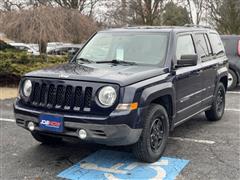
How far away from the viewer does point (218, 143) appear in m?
5.70

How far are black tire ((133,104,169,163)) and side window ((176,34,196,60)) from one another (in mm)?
1030

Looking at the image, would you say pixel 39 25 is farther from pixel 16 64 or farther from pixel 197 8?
pixel 197 8

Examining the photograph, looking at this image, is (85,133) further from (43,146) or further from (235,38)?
(235,38)

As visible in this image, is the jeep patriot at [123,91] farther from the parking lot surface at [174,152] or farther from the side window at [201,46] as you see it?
the parking lot surface at [174,152]

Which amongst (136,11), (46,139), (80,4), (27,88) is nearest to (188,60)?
(27,88)

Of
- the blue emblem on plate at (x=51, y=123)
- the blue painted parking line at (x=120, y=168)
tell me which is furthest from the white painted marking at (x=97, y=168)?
the blue emblem on plate at (x=51, y=123)

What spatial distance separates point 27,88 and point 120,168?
158 centimetres

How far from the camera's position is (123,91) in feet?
13.9

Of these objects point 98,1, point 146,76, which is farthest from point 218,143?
point 98,1

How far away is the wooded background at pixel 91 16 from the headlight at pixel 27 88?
29.4 ft

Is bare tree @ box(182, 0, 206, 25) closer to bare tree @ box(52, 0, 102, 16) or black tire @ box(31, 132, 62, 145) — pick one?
bare tree @ box(52, 0, 102, 16)

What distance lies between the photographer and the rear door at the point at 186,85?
537cm

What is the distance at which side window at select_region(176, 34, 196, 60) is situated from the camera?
18.0 feet

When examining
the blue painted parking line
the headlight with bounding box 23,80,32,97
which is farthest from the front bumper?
the headlight with bounding box 23,80,32,97
